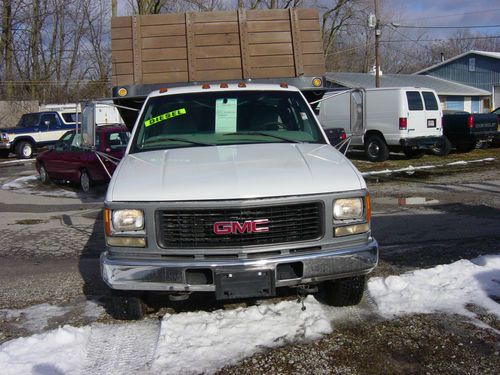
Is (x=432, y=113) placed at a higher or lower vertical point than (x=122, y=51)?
lower

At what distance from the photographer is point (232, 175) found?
12.8 ft

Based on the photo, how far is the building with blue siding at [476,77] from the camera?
1563 inches

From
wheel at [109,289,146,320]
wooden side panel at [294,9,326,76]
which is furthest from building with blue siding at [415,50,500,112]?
wheel at [109,289,146,320]

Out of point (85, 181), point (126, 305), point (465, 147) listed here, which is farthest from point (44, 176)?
point (465, 147)

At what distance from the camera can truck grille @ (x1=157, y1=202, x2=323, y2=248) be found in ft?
12.3

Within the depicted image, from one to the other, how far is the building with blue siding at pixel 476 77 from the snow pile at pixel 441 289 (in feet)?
120

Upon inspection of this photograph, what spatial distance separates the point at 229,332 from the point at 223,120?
212 centimetres

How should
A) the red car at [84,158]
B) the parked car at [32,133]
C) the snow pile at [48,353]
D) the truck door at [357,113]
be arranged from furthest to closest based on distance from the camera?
1. the parked car at [32,133]
2. the red car at [84,158]
3. the truck door at [357,113]
4. the snow pile at [48,353]

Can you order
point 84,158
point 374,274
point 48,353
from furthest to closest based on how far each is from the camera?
point 84,158 → point 374,274 → point 48,353

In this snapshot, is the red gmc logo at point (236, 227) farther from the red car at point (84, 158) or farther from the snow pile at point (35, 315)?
the red car at point (84, 158)

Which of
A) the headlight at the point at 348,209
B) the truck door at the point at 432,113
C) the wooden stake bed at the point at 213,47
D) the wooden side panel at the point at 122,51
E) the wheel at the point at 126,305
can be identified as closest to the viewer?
the headlight at the point at 348,209

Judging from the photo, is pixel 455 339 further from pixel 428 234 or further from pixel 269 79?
pixel 269 79

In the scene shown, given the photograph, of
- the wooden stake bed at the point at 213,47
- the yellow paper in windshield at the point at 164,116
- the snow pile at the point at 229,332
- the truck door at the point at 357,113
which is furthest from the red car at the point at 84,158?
the snow pile at the point at 229,332

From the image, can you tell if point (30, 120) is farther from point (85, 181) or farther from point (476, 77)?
point (476, 77)
